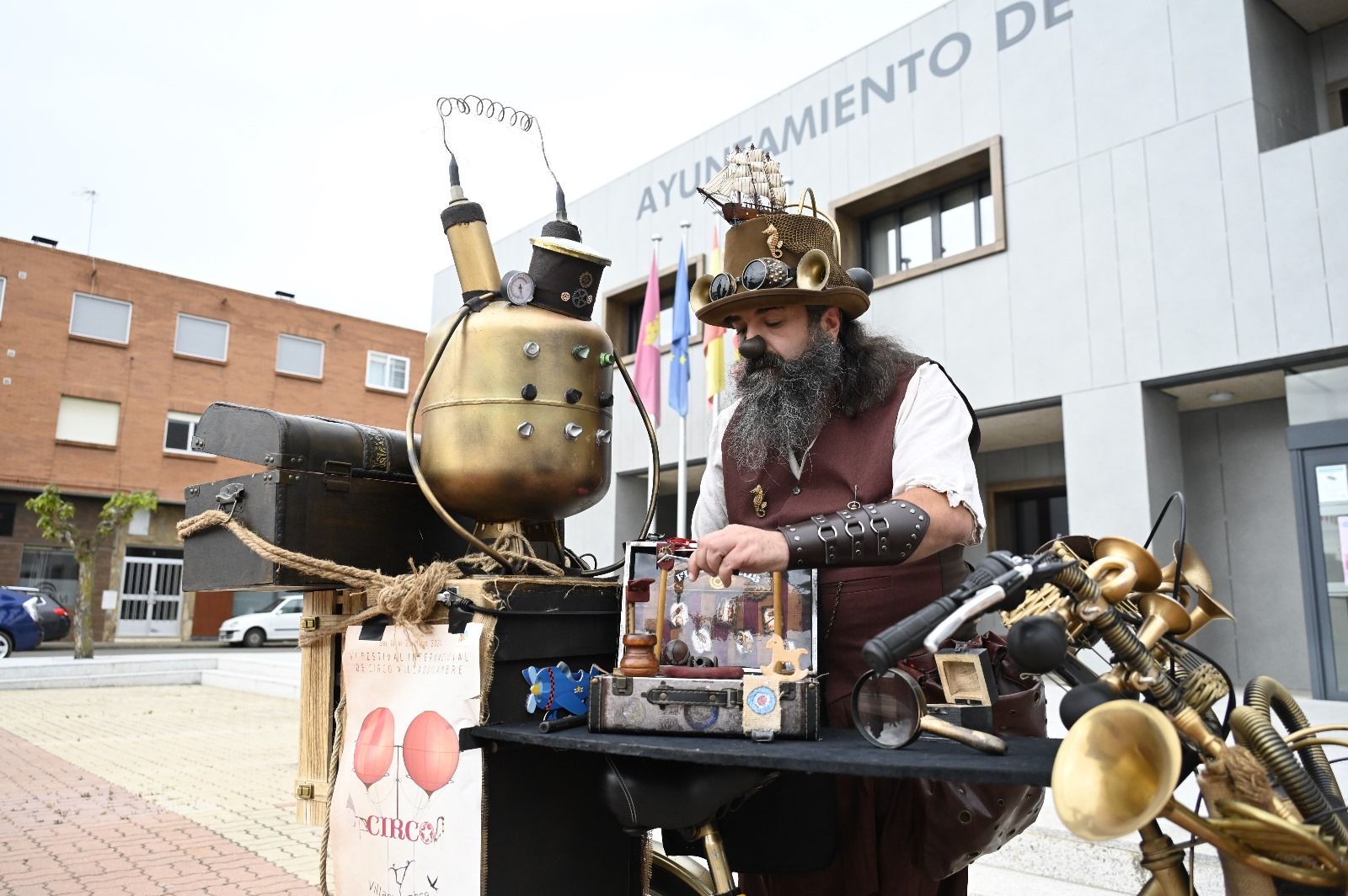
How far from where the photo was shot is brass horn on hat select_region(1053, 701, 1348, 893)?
90 centimetres

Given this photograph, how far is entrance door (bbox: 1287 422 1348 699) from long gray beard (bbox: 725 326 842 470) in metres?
7.27

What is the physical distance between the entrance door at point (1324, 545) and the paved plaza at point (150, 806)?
7.48 meters

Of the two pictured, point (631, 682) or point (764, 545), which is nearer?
Answer: point (764, 545)

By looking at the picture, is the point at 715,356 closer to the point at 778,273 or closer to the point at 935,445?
the point at 778,273

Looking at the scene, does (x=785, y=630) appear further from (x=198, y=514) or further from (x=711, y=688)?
(x=198, y=514)

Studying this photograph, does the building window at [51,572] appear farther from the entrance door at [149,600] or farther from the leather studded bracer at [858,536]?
the leather studded bracer at [858,536]

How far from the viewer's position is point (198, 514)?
6.56ft

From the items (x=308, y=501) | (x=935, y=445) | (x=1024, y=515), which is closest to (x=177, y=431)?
(x=1024, y=515)

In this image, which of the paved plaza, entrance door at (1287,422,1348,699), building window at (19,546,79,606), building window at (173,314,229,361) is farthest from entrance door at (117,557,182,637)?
entrance door at (1287,422,1348,699)

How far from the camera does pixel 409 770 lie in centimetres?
170

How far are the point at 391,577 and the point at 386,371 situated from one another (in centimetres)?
2464

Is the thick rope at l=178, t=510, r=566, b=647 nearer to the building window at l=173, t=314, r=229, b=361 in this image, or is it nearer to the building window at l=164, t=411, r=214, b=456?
the building window at l=164, t=411, r=214, b=456

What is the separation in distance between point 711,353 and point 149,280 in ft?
58.7

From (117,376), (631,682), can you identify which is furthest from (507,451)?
(117,376)
